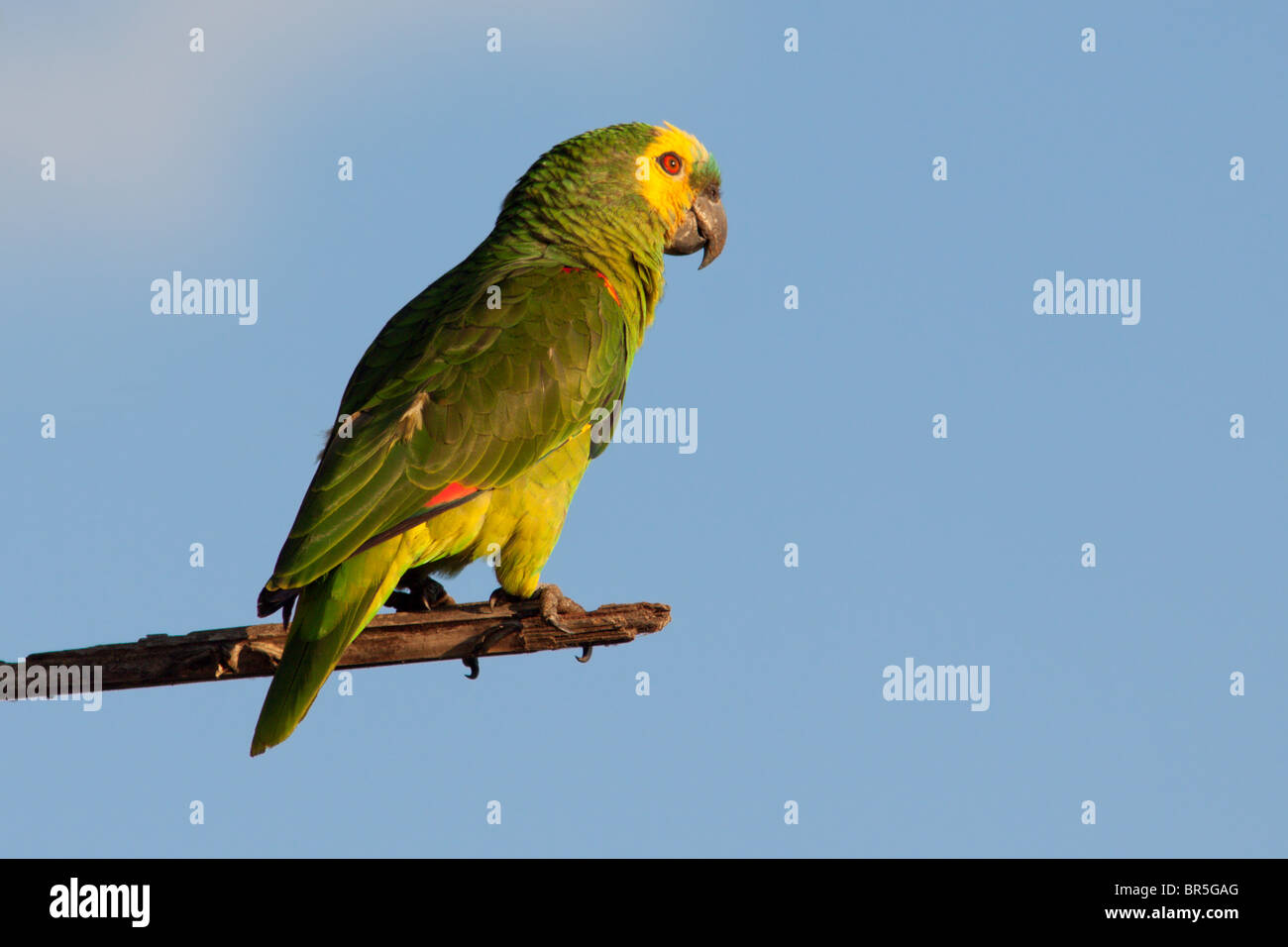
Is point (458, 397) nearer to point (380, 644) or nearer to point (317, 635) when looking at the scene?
point (380, 644)

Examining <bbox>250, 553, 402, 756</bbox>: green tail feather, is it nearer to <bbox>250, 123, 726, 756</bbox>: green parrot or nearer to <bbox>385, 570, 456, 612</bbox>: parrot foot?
<bbox>250, 123, 726, 756</bbox>: green parrot

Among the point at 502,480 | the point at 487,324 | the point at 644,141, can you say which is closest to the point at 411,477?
the point at 502,480

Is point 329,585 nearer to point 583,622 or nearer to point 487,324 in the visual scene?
point 583,622

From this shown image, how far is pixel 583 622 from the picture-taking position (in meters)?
5.53

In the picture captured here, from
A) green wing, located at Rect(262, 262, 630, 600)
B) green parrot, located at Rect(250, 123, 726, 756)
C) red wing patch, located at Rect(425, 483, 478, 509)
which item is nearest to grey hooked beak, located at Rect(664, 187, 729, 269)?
green parrot, located at Rect(250, 123, 726, 756)

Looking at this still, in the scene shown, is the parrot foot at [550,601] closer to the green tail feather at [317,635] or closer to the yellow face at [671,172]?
the green tail feather at [317,635]

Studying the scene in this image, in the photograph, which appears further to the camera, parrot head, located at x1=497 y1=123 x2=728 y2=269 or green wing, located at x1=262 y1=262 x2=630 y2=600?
parrot head, located at x1=497 y1=123 x2=728 y2=269

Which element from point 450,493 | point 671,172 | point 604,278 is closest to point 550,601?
point 450,493

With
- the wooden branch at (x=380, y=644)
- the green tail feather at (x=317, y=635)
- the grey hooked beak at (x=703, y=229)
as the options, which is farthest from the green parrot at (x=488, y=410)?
the grey hooked beak at (x=703, y=229)

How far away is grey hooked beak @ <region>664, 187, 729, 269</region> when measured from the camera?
8039 millimetres

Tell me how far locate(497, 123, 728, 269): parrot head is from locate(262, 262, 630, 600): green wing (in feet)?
2.01

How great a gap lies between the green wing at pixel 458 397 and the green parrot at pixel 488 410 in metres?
0.01

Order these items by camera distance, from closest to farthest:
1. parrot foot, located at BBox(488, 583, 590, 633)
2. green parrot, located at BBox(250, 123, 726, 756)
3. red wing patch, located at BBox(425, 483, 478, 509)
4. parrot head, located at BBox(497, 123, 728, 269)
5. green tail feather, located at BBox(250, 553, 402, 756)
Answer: green tail feather, located at BBox(250, 553, 402, 756), green parrot, located at BBox(250, 123, 726, 756), red wing patch, located at BBox(425, 483, 478, 509), parrot foot, located at BBox(488, 583, 590, 633), parrot head, located at BBox(497, 123, 728, 269)

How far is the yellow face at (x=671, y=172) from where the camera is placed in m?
7.54
